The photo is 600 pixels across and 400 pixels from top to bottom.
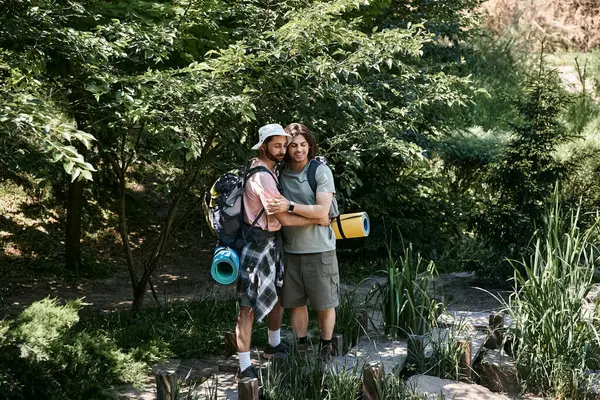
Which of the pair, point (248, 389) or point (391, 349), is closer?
point (248, 389)

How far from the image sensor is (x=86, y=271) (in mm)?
10164

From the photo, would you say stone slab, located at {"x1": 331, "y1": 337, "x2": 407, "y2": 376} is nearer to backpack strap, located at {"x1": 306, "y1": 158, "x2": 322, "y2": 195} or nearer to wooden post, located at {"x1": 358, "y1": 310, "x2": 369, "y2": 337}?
wooden post, located at {"x1": 358, "y1": 310, "x2": 369, "y2": 337}

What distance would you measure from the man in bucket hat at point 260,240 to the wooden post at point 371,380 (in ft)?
2.07

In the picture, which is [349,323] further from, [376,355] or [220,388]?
[220,388]

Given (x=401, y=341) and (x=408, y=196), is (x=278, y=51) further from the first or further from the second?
(x=408, y=196)

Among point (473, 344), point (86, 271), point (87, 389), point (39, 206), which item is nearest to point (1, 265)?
point (86, 271)

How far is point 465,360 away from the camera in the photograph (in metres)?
4.82

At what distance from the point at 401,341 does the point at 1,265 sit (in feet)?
21.4

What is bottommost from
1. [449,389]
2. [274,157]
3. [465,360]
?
[449,389]

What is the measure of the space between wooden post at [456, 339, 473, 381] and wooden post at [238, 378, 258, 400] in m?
1.56

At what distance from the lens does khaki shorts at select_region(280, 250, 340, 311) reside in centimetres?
448

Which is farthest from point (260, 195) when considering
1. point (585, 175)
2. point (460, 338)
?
point (585, 175)

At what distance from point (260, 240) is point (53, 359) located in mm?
1354

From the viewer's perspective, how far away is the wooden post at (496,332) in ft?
17.2
